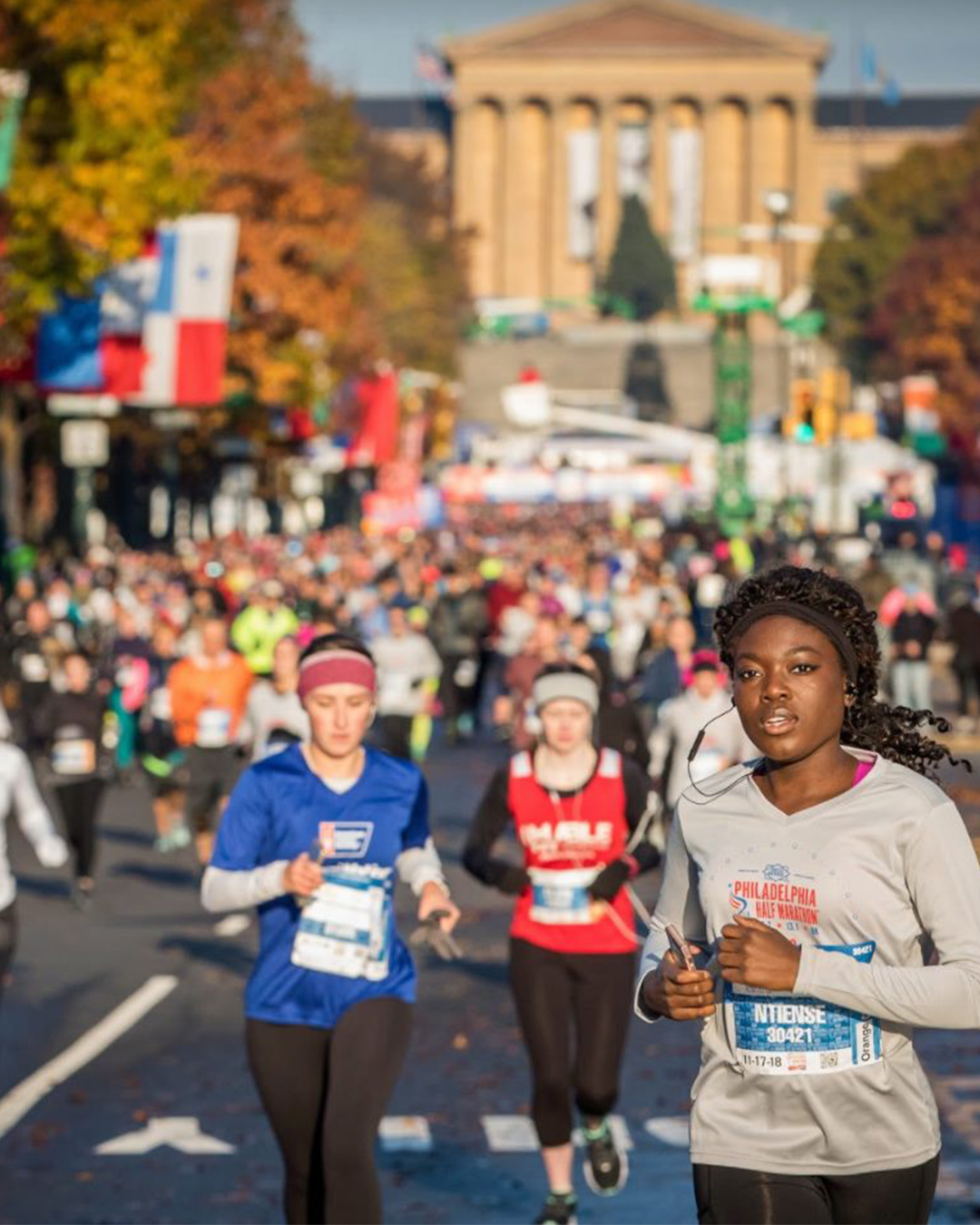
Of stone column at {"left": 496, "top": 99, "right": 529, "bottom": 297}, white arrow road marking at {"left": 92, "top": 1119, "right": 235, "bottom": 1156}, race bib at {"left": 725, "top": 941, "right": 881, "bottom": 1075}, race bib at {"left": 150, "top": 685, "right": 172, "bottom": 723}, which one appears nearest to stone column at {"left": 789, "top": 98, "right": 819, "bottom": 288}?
stone column at {"left": 496, "top": 99, "right": 529, "bottom": 297}

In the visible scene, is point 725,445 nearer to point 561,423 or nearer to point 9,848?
point 561,423

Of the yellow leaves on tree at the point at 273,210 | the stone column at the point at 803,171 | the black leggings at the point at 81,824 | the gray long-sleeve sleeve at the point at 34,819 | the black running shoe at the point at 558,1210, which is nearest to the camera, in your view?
the black running shoe at the point at 558,1210

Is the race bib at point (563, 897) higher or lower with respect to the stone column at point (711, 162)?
lower

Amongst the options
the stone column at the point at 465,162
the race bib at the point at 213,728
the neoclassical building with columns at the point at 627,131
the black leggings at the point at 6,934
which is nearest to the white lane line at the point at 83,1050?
the black leggings at the point at 6,934

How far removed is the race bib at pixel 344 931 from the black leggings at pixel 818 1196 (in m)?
2.56

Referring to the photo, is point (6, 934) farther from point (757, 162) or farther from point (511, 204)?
point (511, 204)

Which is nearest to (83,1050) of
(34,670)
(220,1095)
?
(220,1095)

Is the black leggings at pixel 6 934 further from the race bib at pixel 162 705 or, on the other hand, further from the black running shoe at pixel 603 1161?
the race bib at pixel 162 705

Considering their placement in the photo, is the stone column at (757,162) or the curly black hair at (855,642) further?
the stone column at (757,162)

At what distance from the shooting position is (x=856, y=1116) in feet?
16.3

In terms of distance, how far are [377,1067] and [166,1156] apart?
8.86ft

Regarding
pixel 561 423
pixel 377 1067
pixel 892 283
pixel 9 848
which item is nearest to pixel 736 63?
pixel 892 283

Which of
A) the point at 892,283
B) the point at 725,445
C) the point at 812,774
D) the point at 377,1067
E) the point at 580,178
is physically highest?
the point at 580,178

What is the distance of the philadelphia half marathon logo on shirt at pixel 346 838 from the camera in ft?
25.0
